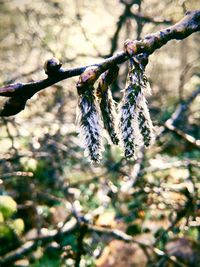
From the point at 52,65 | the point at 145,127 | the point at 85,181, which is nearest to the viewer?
the point at 52,65

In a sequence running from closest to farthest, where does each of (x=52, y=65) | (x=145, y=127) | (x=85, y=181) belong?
(x=52, y=65)
(x=145, y=127)
(x=85, y=181)

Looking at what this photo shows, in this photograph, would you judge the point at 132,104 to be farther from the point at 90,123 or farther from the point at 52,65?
the point at 52,65

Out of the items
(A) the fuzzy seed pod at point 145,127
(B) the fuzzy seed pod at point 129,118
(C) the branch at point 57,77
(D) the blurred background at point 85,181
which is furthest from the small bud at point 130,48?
(D) the blurred background at point 85,181

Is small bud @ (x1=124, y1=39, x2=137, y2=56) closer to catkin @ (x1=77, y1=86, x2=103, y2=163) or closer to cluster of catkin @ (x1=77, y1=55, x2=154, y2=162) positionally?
cluster of catkin @ (x1=77, y1=55, x2=154, y2=162)

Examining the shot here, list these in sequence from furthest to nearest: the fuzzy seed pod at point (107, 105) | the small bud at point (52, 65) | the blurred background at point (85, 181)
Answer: the blurred background at point (85, 181) → the fuzzy seed pod at point (107, 105) → the small bud at point (52, 65)

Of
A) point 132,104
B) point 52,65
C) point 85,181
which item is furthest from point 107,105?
point 85,181

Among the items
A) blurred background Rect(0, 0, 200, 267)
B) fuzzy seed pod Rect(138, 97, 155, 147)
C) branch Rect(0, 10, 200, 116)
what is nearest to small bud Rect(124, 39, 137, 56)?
branch Rect(0, 10, 200, 116)

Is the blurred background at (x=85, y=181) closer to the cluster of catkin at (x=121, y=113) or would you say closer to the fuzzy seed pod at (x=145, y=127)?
the fuzzy seed pod at (x=145, y=127)

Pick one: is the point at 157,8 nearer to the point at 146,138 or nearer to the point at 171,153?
the point at 171,153

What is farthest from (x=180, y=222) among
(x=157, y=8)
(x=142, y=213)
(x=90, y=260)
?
(x=157, y=8)
